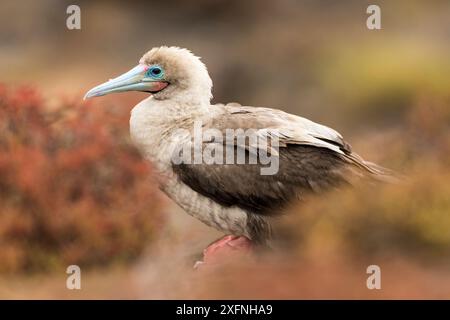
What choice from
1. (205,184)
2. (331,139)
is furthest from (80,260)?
(331,139)

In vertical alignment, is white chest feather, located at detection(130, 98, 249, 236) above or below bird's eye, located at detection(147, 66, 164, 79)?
below

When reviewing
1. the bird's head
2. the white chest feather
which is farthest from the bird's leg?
the bird's head

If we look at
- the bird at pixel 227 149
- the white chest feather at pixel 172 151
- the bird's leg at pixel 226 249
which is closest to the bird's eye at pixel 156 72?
the bird at pixel 227 149

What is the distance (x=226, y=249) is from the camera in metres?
5.35

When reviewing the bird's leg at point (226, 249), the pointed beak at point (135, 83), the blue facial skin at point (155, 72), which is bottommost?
the bird's leg at point (226, 249)

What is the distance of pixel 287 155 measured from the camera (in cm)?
495

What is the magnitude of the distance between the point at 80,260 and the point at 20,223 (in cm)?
35

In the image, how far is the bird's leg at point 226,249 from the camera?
523cm

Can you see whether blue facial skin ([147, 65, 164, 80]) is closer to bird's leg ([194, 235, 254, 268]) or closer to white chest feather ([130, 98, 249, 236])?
white chest feather ([130, 98, 249, 236])

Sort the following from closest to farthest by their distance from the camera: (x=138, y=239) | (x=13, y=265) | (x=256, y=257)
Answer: (x=13, y=265), (x=138, y=239), (x=256, y=257)

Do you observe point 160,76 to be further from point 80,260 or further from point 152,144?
point 80,260

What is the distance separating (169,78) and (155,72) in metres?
0.10

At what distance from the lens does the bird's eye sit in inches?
210

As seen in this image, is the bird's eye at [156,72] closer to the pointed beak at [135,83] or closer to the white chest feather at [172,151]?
the pointed beak at [135,83]
